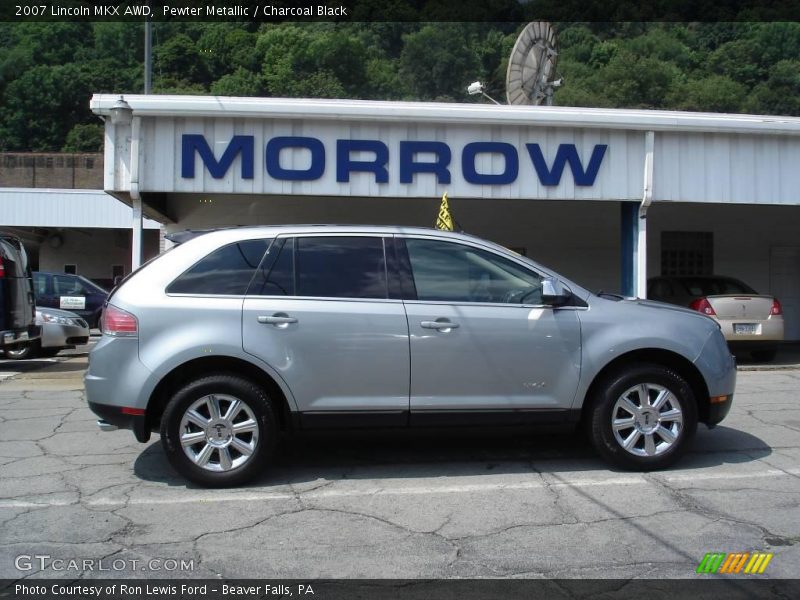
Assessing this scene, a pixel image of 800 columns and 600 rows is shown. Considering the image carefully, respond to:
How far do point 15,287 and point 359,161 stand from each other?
5523mm

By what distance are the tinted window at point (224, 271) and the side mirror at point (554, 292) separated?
2.08 m

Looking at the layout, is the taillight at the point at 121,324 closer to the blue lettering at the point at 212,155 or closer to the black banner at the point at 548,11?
the blue lettering at the point at 212,155

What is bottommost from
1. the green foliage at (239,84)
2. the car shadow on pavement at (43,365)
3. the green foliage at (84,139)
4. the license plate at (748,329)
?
the car shadow on pavement at (43,365)

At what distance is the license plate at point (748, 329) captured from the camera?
11961mm

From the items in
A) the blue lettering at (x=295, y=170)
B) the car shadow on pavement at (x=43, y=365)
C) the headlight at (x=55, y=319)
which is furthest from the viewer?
the headlight at (x=55, y=319)

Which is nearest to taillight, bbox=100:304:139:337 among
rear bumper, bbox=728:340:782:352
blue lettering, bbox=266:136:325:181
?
blue lettering, bbox=266:136:325:181

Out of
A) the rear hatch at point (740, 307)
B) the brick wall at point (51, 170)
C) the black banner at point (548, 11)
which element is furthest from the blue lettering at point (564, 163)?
the black banner at point (548, 11)

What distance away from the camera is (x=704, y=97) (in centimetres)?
5722

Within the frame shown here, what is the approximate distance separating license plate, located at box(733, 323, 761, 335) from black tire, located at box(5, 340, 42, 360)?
11929 mm

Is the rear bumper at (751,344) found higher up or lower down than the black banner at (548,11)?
lower down

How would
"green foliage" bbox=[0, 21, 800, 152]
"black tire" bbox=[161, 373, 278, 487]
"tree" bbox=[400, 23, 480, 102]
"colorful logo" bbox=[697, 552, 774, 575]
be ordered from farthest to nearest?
"tree" bbox=[400, 23, 480, 102] < "green foliage" bbox=[0, 21, 800, 152] < "black tire" bbox=[161, 373, 278, 487] < "colorful logo" bbox=[697, 552, 774, 575]

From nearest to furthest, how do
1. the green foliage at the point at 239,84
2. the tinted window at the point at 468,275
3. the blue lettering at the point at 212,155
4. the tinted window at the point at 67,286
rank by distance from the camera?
1. the tinted window at the point at 468,275
2. the blue lettering at the point at 212,155
3. the tinted window at the point at 67,286
4. the green foliage at the point at 239,84

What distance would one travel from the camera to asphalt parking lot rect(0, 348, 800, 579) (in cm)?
404

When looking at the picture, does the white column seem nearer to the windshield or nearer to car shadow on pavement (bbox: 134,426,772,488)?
the windshield
